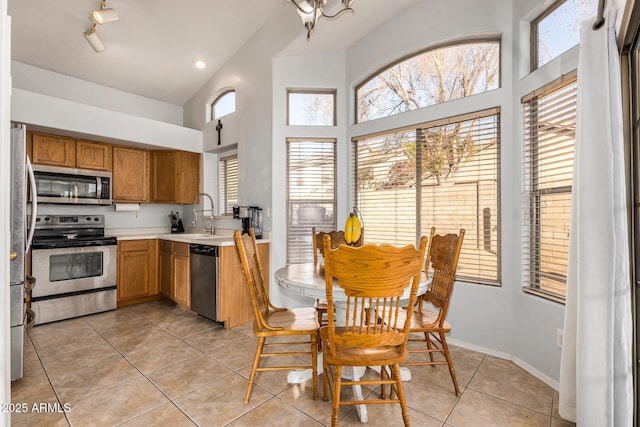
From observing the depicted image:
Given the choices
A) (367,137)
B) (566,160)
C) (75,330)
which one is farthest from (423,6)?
(75,330)

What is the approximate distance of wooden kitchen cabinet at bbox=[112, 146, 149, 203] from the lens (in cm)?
412

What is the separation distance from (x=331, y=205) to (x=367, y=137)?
0.86 m

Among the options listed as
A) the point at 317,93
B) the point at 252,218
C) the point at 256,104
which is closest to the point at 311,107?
the point at 317,93

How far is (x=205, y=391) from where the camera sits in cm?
203

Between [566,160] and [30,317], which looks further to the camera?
[30,317]

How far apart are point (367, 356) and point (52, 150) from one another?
4.19 m

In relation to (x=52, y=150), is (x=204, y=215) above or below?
below

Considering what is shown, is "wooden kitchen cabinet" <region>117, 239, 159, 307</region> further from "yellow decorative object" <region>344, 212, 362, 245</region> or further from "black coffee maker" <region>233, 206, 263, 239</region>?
Result: "yellow decorative object" <region>344, 212, 362, 245</region>

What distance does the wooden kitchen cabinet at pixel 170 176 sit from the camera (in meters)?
4.43

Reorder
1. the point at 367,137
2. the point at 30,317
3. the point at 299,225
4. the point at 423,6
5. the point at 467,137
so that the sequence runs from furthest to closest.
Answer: the point at 299,225 → the point at 367,137 → the point at 423,6 → the point at 467,137 → the point at 30,317

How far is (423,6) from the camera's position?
2.90 metres

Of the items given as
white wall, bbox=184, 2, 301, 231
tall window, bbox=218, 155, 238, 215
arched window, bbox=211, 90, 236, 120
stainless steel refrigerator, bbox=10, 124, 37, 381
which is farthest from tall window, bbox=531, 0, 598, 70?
stainless steel refrigerator, bbox=10, 124, 37, 381

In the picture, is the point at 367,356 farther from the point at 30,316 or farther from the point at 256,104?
the point at 256,104

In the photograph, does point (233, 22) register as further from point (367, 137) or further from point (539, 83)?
point (539, 83)
